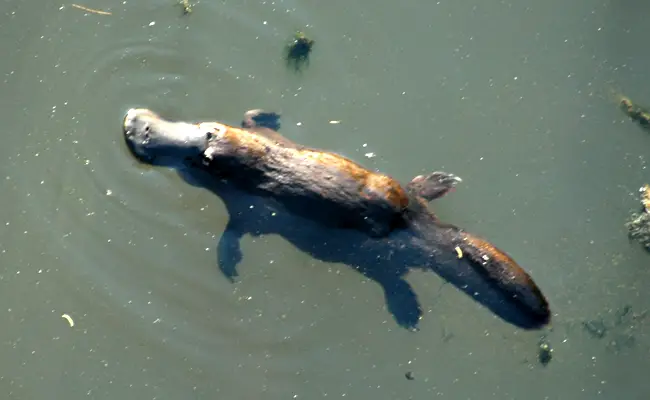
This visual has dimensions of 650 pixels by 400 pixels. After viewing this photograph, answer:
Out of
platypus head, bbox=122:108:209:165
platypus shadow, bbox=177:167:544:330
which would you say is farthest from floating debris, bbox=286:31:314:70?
platypus shadow, bbox=177:167:544:330

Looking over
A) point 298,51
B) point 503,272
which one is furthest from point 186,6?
point 503,272

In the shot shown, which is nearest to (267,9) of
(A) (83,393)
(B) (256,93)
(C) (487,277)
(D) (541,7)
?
(B) (256,93)

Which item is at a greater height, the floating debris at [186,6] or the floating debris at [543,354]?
the floating debris at [186,6]

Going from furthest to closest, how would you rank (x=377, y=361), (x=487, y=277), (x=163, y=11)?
(x=163, y=11) < (x=377, y=361) < (x=487, y=277)

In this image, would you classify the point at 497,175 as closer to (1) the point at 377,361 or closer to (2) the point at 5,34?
(1) the point at 377,361

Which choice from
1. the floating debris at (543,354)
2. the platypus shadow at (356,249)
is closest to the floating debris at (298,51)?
the platypus shadow at (356,249)

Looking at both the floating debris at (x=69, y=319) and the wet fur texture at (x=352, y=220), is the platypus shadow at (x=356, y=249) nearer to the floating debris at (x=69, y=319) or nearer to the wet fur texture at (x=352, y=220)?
the wet fur texture at (x=352, y=220)

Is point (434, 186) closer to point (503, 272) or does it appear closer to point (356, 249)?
point (356, 249)
